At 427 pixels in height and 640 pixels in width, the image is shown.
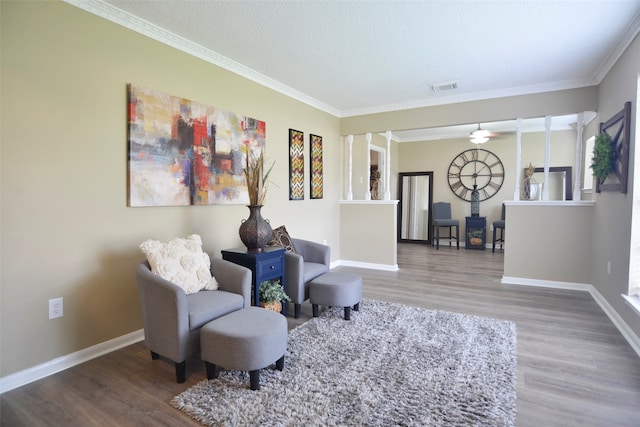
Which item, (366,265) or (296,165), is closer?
(296,165)

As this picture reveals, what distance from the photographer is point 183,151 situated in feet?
10.2

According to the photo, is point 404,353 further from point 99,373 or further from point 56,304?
point 56,304

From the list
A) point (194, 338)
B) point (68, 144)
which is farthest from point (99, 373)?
point (68, 144)

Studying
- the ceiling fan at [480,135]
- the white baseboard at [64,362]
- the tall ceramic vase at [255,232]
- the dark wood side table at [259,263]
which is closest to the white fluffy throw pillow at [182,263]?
the dark wood side table at [259,263]

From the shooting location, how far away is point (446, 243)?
8.27 m

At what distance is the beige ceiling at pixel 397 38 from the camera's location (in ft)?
8.55

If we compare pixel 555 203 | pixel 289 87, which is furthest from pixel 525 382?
pixel 289 87

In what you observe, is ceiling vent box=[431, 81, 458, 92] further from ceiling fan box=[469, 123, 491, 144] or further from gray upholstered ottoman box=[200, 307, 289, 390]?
gray upholstered ottoman box=[200, 307, 289, 390]

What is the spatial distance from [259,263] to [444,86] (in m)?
3.33

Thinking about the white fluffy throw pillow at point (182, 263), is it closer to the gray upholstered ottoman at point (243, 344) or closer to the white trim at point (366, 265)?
the gray upholstered ottoman at point (243, 344)

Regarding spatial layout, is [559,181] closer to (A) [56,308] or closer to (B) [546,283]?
(B) [546,283]

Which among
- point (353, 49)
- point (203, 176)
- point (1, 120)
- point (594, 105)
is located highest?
point (353, 49)

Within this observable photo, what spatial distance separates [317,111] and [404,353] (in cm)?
382

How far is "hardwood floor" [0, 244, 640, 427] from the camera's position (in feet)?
6.07
